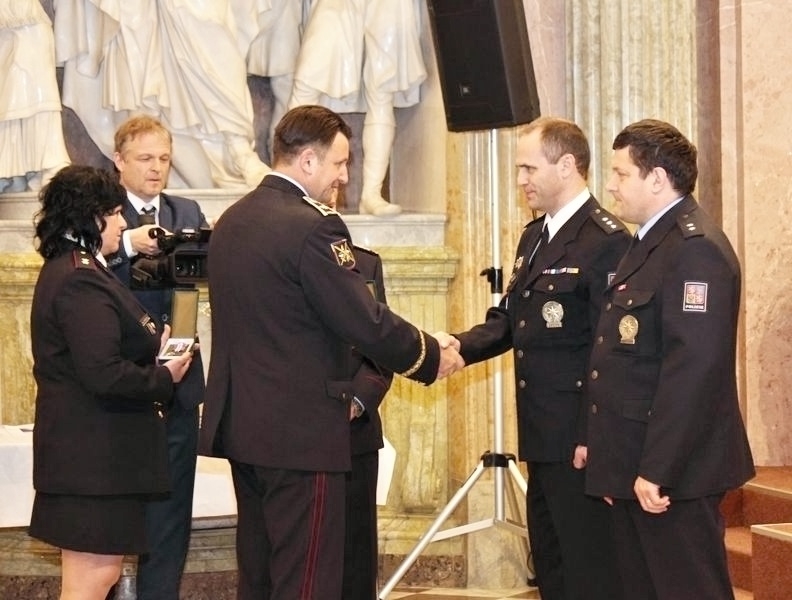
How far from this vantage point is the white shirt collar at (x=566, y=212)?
394cm

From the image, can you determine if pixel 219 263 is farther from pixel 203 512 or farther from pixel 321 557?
pixel 203 512

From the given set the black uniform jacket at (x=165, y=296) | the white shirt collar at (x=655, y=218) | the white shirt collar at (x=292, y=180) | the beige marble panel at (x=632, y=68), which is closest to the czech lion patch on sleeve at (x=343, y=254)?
the white shirt collar at (x=292, y=180)

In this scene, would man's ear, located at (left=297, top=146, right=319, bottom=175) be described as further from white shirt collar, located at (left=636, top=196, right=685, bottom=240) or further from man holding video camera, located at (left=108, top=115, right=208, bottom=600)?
man holding video camera, located at (left=108, top=115, right=208, bottom=600)

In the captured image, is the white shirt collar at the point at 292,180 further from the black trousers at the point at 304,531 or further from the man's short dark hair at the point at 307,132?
the black trousers at the point at 304,531

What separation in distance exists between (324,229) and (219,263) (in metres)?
0.30

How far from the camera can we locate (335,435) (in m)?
3.38

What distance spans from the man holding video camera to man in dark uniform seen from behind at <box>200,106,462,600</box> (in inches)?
37.3

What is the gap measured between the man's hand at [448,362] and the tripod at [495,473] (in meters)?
0.81

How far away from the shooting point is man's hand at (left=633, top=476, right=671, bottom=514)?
3195mm

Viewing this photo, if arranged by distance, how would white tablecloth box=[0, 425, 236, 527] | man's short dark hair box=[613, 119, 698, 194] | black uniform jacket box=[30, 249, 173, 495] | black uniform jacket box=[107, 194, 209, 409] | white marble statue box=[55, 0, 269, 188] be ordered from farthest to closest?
white marble statue box=[55, 0, 269, 188] < white tablecloth box=[0, 425, 236, 527] < black uniform jacket box=[107, 194, 209, 409] < black uniform jacket box=[30, 249, 173, 495] < man's short dark hair box=[613, 119, 698, 194]

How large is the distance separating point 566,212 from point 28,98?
272cm

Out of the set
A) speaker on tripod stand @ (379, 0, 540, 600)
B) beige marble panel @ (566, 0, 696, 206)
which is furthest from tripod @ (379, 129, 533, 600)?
beige marble panel @ (566, 0, 696, 206)

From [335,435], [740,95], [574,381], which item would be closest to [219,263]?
[335,435]

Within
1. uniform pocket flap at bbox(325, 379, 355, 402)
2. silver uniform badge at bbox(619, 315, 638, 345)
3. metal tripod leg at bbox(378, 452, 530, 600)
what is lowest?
metal tripod leg at bbox(378, 452, 530, 600)
